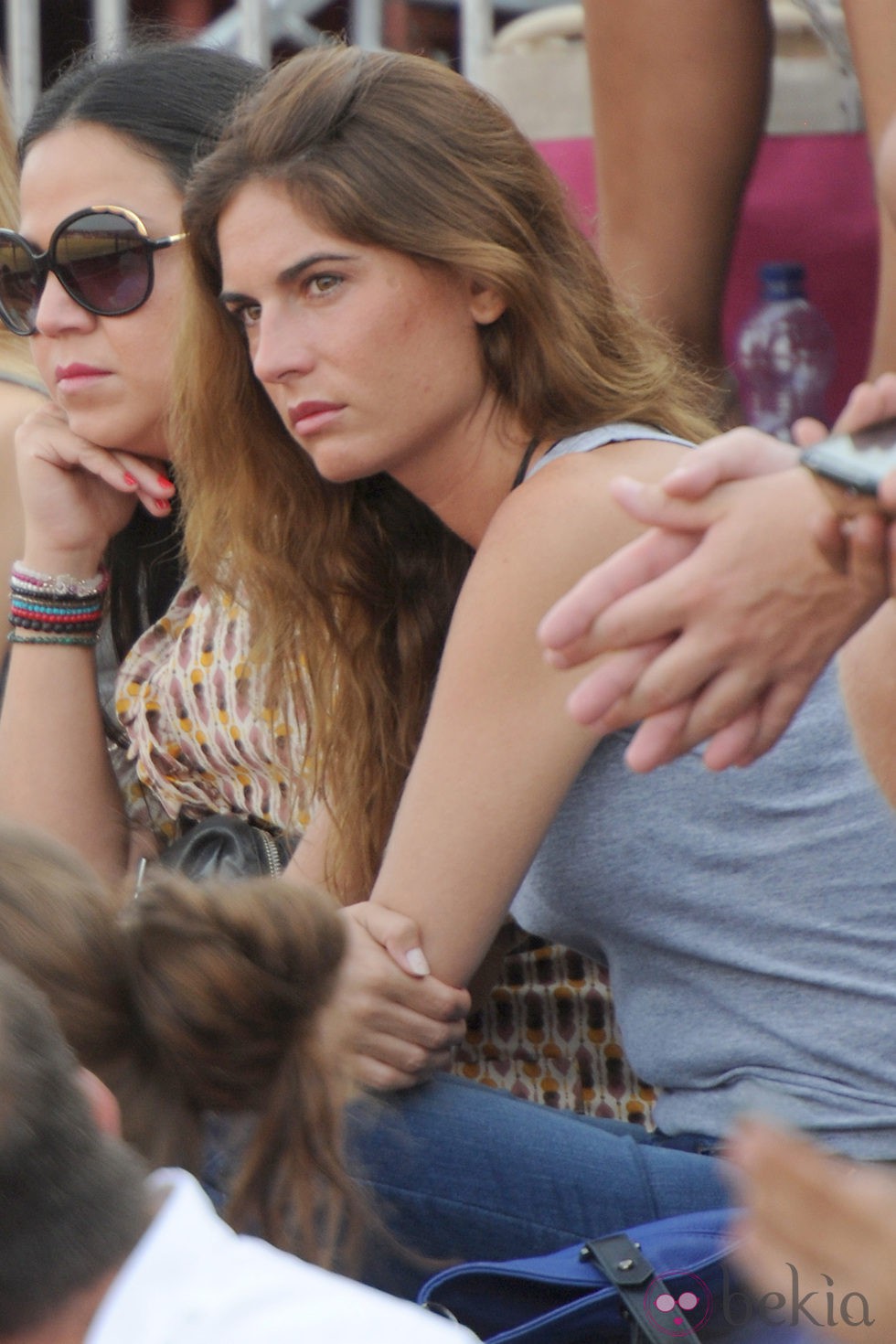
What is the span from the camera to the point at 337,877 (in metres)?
2.27

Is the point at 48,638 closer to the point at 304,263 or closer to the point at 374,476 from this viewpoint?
the point at 374,476

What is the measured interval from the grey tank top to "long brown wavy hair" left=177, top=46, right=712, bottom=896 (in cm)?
40

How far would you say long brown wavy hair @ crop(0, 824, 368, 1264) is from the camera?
1.59m

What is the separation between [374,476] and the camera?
7.97ft

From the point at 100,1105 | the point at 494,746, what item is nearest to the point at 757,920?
the point at 494,746

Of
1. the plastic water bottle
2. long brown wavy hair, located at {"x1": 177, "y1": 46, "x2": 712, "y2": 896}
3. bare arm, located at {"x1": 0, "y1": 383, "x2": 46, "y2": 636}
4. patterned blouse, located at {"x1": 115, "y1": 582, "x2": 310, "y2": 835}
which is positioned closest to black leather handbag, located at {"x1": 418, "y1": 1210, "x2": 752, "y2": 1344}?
long brown wavy hair, located at {"x1": 177, "y1": 46, "x2": 712, "y2": 896}

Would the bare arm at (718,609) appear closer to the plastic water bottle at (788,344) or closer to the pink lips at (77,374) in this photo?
the pink lips at (77,374)

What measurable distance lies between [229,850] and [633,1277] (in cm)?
92

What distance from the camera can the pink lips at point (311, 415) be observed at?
2164 millimetres

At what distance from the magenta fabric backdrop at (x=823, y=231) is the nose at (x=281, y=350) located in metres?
1.26

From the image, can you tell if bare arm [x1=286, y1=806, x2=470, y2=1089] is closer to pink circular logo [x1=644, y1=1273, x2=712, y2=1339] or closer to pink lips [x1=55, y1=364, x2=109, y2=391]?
pink circular logo [x1=644, y1=1273, x2=712, y2=1339]

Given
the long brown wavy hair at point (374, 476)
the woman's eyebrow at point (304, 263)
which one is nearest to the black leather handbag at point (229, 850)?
the long brown wavy hair at point (374, 476)

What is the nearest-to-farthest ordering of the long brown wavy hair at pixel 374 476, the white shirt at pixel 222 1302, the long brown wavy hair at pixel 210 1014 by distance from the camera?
the white shirt at pixel 222 1302, the long brown wavy hair at pixel 210 1014, the long brown wavy hair at pixel 374 476

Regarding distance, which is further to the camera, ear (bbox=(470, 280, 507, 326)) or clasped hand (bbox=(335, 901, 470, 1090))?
ear (bbox=(470, 280, 507, 326))
